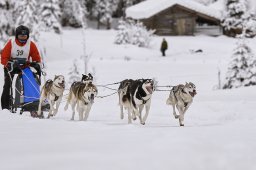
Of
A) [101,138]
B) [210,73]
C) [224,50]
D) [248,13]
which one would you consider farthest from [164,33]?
[101,138]

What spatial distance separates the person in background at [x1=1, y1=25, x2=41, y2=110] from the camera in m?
9.50

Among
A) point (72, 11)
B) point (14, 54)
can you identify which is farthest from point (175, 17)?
point (14, 54)

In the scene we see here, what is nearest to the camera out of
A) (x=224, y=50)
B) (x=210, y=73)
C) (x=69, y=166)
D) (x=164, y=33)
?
(x=69, y=166)

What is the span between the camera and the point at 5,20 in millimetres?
30188

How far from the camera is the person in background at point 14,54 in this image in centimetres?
950

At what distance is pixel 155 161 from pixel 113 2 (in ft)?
193

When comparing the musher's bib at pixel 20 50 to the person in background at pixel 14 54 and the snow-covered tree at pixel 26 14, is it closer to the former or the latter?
the person in background at pixel 14 54

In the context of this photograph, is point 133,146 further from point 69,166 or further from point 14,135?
point 14,135

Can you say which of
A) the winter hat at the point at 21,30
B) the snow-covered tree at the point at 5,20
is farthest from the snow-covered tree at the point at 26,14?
the winter hat at the point at 21,30

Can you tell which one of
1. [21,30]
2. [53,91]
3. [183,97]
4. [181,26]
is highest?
[181,26]

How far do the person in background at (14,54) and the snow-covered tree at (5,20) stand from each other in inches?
836

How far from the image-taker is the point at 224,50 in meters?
36.4

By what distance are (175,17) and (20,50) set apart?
130 ft

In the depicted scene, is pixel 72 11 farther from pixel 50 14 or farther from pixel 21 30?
pixel 21 30
